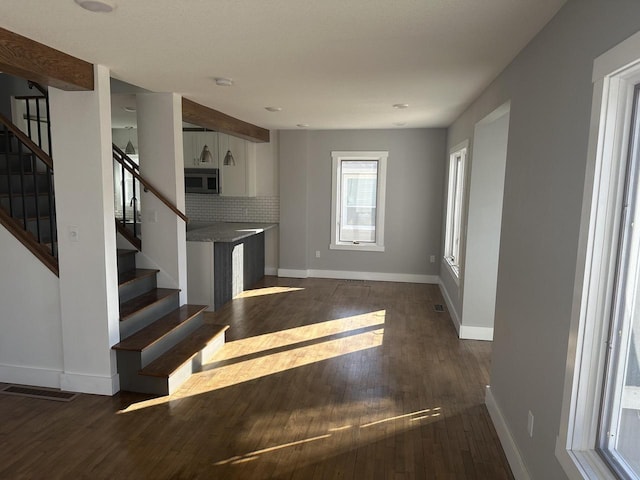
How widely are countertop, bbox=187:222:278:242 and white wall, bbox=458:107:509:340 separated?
9.22 ft

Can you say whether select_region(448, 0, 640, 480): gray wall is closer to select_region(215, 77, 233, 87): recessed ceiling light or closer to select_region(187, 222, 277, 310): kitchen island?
select_region(215, 77, 233, 87): recessed ceiling light

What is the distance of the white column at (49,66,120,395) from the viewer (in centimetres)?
314

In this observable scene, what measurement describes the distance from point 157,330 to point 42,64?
7.03 ft

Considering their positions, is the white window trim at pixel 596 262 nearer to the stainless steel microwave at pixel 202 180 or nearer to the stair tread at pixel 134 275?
the stair tread at pixel 134 275

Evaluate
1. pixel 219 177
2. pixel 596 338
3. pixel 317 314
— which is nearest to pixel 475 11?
pixel 596 338

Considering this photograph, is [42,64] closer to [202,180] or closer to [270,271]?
[202,180]

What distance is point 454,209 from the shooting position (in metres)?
6.12

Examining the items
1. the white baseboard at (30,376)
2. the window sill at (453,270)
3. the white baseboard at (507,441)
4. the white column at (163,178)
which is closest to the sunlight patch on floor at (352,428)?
the white baseboard at (507,441)

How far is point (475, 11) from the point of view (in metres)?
2.02

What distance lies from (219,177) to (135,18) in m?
5.16

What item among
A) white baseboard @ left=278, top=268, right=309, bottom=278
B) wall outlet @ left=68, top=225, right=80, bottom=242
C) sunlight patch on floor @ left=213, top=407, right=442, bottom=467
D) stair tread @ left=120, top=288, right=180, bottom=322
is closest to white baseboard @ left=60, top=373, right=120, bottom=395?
stair tread @ left=120, top=288, right=180, bottom=322

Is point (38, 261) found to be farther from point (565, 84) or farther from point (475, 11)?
point (565, 84)

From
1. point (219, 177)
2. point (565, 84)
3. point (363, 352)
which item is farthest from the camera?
point (219, 177)

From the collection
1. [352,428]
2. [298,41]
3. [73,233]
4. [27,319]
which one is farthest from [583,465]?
[27,319]
